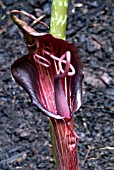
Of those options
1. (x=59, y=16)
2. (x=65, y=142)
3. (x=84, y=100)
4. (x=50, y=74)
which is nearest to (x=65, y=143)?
(x=65, y=142)

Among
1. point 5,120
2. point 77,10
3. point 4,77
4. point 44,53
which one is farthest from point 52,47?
point 77,10

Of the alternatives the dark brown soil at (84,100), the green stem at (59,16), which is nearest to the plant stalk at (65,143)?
the green stem at (59,16)

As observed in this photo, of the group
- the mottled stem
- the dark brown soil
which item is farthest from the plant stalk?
the dark brown soil

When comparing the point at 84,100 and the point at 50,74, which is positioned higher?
the point at 50,74

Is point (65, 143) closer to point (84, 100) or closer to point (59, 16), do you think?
point (59, 16)

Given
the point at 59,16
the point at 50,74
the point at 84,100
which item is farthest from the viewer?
the point at 84,100

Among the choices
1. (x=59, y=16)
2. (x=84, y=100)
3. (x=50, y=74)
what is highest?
(x=59, y=16)

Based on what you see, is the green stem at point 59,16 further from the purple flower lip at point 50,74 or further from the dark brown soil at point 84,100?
the dark brown soil at point 84,100
